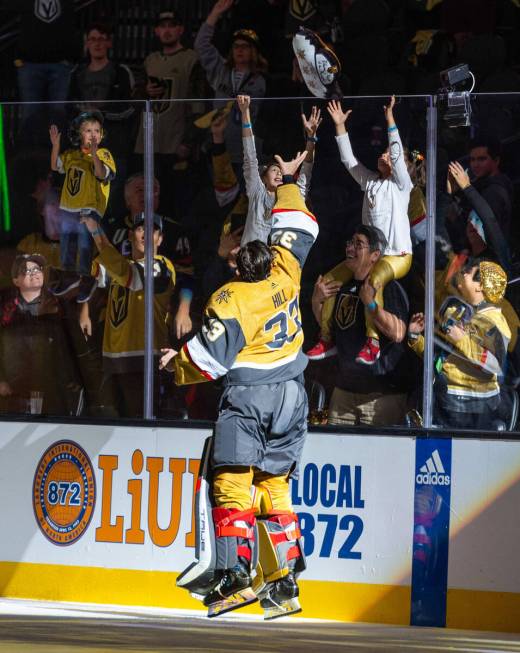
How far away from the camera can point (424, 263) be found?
23.7ft

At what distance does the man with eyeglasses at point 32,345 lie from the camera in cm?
787

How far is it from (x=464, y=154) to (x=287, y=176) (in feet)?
3.27

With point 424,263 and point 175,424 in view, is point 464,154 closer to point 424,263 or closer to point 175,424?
point 424,263

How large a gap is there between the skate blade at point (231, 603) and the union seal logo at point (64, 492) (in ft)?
4.97

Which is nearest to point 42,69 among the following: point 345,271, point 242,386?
point 345,271

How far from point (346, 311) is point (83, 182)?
1791mm

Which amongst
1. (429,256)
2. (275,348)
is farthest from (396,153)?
(275,348)

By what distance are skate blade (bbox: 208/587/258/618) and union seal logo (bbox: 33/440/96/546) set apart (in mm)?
1515

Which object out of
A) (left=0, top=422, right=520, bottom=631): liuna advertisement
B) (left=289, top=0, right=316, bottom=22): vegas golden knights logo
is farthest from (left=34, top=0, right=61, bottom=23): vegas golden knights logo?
(left=0, top=422, right=520, bottom=631): liuna advertisement

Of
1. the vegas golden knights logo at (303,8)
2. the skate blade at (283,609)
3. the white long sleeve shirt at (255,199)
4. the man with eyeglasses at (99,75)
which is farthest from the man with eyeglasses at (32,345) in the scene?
the vegas golden knights logo at (303,8)

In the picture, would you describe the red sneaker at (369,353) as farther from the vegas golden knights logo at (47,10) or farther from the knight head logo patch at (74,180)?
the vegas golden knights logo at (47,10)

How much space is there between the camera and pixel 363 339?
7324 mm

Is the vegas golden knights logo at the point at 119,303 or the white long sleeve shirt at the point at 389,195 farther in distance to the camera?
the vegas golden knights logo at the point at 119,303

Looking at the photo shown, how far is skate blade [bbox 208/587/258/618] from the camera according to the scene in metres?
6.40
